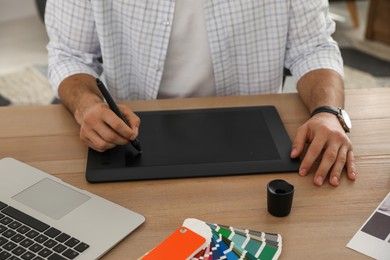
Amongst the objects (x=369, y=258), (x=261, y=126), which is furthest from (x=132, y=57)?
(x=369, y=258)

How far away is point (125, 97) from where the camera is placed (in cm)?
141

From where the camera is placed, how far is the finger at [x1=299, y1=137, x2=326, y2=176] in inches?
35.9

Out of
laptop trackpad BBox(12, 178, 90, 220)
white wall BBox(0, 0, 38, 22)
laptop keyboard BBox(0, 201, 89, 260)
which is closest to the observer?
laptop keyboard BBox(0, 201, 89, 260)

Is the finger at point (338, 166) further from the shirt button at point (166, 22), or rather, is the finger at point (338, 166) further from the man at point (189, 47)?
the shirt button at point (166, 22)

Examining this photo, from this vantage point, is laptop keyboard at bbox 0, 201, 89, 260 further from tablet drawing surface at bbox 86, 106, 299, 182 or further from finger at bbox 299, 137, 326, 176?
finger at bbox 299, 137, 326, 176

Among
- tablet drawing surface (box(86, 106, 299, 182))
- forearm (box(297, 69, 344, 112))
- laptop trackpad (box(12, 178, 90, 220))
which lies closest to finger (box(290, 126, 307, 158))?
tablet drawing surface (box(86, 106, 299, 182))

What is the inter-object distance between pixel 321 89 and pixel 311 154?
10.8 inches

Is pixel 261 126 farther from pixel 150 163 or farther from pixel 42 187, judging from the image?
pixel 42 187

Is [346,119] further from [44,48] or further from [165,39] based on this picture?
[44,48]

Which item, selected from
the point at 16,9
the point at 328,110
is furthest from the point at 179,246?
the point at 16,9

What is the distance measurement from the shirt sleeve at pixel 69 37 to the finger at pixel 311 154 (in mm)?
621

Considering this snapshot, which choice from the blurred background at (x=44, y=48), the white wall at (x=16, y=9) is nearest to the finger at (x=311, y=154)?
the blurred background at (x=44, y=48)

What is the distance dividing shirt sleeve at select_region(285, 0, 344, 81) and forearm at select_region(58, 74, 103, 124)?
528 millimetres

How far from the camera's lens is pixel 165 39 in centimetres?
129
